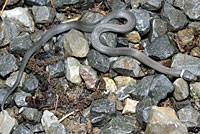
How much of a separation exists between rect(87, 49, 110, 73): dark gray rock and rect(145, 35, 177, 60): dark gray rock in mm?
1380

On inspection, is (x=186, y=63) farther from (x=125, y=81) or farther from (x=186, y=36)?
(x=125, y=81)

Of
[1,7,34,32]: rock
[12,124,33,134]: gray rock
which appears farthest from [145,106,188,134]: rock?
[1,7,34,32]: rock

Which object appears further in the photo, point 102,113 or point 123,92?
point 123,92

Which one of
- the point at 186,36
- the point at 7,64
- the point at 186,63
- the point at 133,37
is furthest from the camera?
the point at 133,37

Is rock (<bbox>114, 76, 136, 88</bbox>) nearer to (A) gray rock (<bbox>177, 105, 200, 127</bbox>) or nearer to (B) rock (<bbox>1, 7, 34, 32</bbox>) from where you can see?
(A) gray rock (<bbox>177, 105, 200, 127</bbox>)

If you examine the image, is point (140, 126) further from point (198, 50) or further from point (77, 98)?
point (198, 50)

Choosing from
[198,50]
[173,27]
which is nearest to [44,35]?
[173,27]

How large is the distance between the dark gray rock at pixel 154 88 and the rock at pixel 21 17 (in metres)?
4.13

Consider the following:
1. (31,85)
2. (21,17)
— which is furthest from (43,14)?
(31,85)

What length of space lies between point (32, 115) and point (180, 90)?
429 cm

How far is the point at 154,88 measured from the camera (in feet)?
25.0

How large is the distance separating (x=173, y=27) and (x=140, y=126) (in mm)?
3502

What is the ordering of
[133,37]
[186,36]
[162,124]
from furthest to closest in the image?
[133,37], [186,36], [162,124]

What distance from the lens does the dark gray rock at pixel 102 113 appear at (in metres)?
7.43
